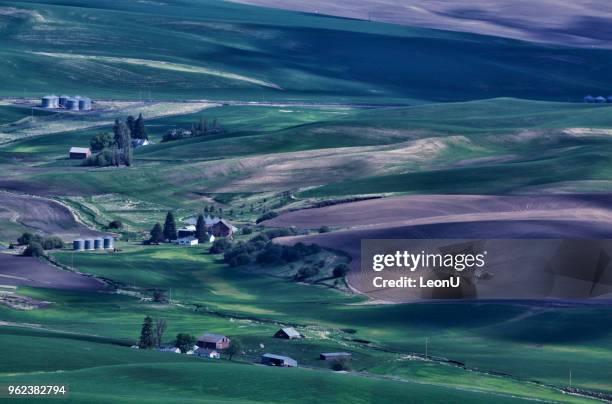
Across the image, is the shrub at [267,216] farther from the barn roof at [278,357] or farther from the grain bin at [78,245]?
the barn roof at [278,357]

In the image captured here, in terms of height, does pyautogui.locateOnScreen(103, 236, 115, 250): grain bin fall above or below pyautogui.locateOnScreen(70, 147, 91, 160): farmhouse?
below

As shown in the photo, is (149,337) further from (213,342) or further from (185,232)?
(185,232)

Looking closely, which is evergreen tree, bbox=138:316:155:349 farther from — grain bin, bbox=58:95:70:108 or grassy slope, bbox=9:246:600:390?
grain bin, bbox=58:95:70:108

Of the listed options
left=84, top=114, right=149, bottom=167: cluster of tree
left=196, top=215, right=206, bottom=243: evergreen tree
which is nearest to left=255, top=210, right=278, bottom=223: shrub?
left=196, top=215, right=206, bottom=243: evergreen tree

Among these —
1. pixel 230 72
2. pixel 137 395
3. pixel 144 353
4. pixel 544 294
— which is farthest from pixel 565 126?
pixel 137 395

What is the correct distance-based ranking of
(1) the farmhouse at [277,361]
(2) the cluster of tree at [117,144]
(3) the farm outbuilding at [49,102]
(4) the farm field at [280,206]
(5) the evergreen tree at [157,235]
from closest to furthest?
1. (4) the farm field at [280,206]
2. (1) the farmhouse at [277,361]
3. (5) the evergreen tree at [157,235]
4. (2) the cluster of tree at [117,144]
5. (3) the farm outbuilding at [49,102]

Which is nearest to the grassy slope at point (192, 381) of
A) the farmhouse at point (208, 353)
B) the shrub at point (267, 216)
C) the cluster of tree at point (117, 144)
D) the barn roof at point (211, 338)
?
the farmhouse at point (208, 353)

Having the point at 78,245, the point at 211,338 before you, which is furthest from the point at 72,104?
the point at 211,338
